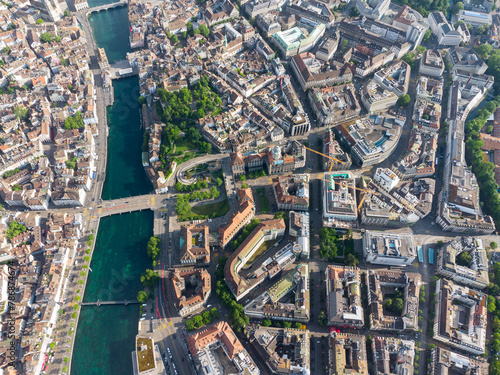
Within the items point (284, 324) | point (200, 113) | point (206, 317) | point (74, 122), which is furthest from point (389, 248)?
point (74, 122)

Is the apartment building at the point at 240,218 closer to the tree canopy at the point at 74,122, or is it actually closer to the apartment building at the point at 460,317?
the apartment building at the point at 460,317

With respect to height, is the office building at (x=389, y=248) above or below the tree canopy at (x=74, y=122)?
below

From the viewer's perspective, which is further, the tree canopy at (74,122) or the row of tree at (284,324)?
the tree canopy at (74,122)

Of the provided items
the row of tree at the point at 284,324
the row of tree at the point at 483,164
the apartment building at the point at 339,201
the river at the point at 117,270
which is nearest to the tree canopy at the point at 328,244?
the apartment building at the point at 339,201

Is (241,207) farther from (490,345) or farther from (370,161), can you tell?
(490,345)

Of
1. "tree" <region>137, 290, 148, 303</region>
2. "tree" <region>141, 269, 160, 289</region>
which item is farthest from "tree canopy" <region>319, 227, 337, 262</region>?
"tree" <region>137, 290, 148, 303</region>

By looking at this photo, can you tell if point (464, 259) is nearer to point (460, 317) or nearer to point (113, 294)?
point (460, 317)

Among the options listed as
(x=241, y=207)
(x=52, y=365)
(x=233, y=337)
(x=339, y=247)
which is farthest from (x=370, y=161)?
(x=52, y=365)
